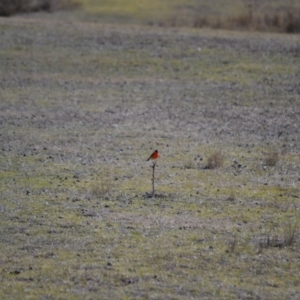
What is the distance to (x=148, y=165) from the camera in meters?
12.9

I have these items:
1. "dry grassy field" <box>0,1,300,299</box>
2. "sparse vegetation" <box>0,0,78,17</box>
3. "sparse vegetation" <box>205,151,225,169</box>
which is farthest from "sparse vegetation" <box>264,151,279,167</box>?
"sparse vegetation" <box>0,0,78,17</box>

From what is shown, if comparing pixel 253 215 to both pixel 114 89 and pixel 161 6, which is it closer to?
pixel 114 89

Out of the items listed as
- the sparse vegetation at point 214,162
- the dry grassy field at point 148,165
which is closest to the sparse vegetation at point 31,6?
the dry grassy field at point 148,165

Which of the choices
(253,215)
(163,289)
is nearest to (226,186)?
(253,215)

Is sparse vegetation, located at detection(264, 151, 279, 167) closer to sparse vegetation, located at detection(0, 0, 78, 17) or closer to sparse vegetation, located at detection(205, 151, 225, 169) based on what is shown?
sparse vegetation, located at detection(205, 151, 225, 169)

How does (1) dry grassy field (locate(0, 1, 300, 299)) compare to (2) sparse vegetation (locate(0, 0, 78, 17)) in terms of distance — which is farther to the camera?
(2) sparse vegetation (locate(0, 0, 78, 17))

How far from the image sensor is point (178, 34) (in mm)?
24969

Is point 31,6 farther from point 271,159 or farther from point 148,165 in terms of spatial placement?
point 271,159

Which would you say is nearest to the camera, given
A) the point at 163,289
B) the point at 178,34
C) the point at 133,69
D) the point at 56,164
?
the point at 163,289

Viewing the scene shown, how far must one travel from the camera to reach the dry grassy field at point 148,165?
8211 mm

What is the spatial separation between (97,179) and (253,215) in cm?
264

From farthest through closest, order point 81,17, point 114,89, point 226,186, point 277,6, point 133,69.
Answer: point 277,6
point 81,17
point 133,69
point 114,89
point 226,186

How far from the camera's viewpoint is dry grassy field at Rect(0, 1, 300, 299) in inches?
323

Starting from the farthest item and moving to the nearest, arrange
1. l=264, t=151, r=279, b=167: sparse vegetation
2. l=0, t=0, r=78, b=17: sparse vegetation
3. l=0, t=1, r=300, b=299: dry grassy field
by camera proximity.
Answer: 1. l=0, t=0, r=78, b=17: sparse vegetation
2. l=264, t=151, r=279, b=167: sparse vegetation
3. l=0, t=1, r=300, b=299: dry grassy field
